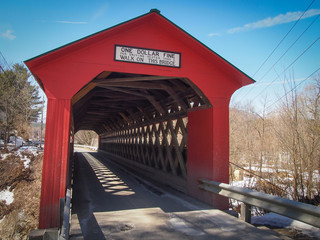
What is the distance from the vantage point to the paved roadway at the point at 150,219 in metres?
3.62

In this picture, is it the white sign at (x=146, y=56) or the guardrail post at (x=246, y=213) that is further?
the white sign at (x=146, y=56)

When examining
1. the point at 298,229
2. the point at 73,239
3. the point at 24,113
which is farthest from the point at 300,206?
the point at 24,113

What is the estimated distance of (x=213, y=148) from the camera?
5.43m

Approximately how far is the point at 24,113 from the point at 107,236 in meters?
28.6

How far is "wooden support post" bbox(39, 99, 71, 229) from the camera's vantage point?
4.20 metres

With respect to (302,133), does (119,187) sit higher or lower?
lower

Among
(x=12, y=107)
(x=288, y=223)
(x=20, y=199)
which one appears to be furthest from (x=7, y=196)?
(x=12, y=107)

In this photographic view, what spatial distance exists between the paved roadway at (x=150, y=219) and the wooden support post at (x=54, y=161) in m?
0.46

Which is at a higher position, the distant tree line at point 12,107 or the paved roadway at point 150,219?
the distant tree line at point 12,107

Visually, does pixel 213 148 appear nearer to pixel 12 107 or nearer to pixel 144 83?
pixel 144 83

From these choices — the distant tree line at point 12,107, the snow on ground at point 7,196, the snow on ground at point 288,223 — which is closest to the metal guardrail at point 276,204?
the snow on ground at point 288,223

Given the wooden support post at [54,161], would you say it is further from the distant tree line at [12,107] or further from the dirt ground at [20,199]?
the distant tree line at [12,107]

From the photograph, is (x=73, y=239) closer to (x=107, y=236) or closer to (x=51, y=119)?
(x=107, y=236)

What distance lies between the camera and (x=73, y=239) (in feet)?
10.9
